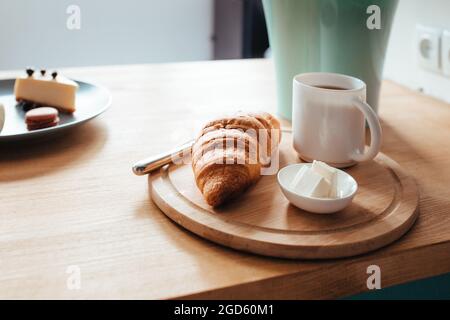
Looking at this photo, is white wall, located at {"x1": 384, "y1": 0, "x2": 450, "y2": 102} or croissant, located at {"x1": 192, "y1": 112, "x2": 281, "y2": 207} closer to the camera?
croissant, located at {"x1": 192, "y1": 112, "x2": 281, "y2": 207}

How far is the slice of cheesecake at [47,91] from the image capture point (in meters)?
0.92

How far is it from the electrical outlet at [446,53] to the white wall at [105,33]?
1828 millimetres

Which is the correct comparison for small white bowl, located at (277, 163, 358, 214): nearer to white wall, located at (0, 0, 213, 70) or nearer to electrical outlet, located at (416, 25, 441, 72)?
electrical outlet, located at (416, 25, 441, 72)

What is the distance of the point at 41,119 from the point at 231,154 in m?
0.39

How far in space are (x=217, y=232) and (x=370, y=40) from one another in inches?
19.3

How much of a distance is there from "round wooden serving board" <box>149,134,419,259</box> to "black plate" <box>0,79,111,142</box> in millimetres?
223

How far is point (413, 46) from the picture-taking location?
3.62 feet

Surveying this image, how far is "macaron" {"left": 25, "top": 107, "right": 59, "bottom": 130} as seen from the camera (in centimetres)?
82

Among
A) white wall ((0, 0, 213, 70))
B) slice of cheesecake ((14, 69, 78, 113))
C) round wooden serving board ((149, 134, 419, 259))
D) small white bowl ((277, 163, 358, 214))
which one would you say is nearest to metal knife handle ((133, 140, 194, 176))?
round wooden serving board ((149, 134, 419, 259))

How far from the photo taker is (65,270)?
50 cm

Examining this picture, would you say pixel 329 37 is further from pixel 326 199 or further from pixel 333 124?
pixel 326 199
